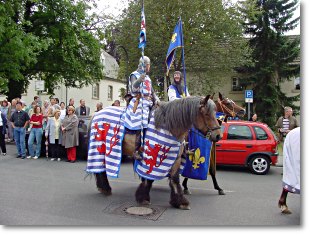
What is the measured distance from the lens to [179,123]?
208 inches

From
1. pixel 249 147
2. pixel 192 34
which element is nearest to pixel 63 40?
pixel 192 34

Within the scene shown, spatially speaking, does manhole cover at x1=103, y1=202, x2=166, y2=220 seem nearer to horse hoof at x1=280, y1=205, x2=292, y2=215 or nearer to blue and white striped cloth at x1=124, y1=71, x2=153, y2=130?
blue and white striped cloth at x1=124, y1=71, x2=153, y2=130

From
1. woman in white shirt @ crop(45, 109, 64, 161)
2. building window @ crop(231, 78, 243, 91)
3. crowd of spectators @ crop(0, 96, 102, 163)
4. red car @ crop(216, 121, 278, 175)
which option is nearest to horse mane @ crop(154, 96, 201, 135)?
red car @ crop(216, 121, 278, 175)

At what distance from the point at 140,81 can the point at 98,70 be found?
1459cm

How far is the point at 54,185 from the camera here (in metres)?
7.17

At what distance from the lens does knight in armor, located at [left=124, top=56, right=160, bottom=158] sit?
18.1 feet

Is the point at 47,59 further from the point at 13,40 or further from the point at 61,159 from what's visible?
the point at 61,159

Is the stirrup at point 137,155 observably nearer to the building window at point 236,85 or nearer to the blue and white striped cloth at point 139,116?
the blue and white striped cloth at point 139,116

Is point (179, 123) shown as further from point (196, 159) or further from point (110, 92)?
point (110, 92)

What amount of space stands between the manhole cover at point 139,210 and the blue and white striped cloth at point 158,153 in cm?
52

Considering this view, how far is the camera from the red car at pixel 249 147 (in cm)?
924

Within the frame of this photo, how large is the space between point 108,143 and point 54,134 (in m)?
5.20

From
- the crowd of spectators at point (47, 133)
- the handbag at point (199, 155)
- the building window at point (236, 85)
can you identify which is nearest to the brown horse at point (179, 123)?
the handbag at point (199, 155)

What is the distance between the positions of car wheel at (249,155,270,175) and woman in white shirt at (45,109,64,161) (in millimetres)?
5830
